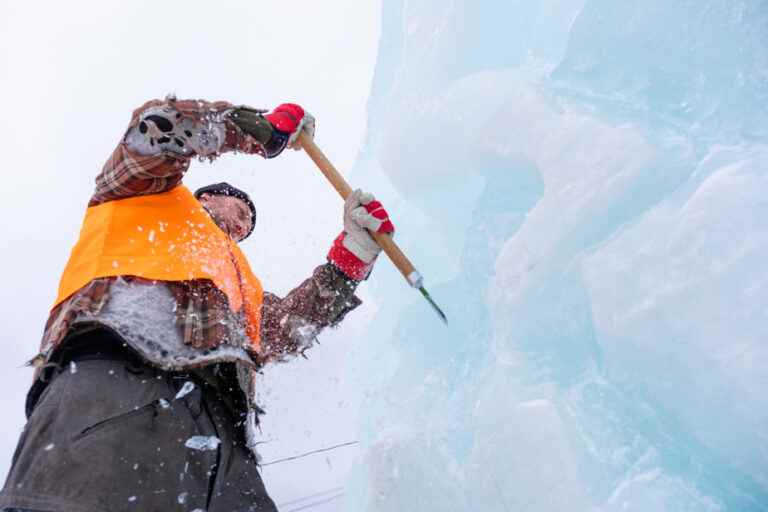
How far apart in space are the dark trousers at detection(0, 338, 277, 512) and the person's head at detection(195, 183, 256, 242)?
754 millimetres

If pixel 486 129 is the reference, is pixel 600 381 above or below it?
below

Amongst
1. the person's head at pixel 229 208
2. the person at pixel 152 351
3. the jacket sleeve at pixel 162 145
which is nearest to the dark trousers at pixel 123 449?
the person at pixel 152 351

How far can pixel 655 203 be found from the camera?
6.80 feet

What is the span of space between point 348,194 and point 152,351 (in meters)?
0.82

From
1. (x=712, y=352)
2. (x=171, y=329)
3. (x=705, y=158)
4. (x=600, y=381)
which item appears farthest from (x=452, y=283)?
(x=171, y=329)

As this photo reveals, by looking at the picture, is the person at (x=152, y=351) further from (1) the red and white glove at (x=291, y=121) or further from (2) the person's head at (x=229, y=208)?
(2) the person's head at (x=229, y=208)

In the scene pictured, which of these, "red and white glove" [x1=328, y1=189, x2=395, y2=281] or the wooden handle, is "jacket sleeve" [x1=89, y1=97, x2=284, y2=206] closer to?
the wooden handle

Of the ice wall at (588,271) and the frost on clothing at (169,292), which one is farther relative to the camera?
the ice wall at (588,271)

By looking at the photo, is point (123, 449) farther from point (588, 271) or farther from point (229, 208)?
point (588, 271)

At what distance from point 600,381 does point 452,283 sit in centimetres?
144

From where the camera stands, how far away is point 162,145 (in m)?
1.34

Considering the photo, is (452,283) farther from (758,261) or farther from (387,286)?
(758,261)

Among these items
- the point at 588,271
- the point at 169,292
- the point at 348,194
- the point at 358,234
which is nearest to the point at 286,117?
the point at 348,194

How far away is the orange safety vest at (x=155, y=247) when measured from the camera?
4.13 ft
